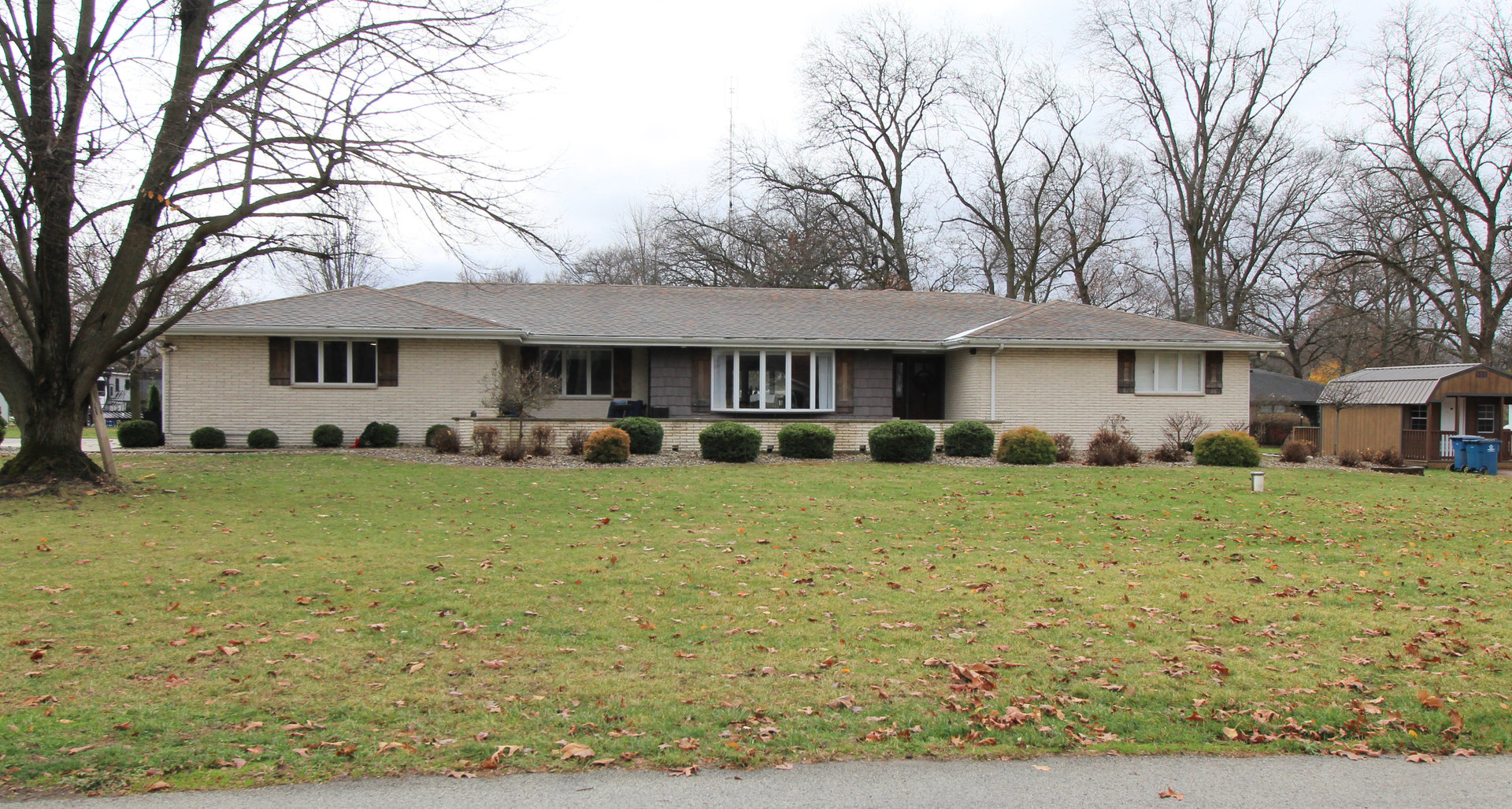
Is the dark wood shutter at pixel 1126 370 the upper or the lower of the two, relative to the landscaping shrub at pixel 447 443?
upper

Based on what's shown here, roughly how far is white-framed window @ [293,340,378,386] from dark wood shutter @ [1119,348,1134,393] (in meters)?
18.3

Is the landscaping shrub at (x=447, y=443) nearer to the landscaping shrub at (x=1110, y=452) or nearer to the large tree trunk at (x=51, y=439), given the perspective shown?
the large tree trunk at (x=51, y=439)

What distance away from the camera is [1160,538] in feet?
35.1

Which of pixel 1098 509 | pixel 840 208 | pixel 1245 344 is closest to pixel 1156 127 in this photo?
pixel 840 208

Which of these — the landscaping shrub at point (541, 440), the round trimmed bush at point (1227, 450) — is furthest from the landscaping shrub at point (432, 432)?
the round trimmed bush at point (1227, 450)

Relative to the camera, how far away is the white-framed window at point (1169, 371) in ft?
76.9

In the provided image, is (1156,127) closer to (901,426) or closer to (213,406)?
(901,426)

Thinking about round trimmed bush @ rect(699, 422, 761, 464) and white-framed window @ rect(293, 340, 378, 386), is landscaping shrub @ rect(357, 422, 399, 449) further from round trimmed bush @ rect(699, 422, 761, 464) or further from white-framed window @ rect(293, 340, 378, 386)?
round trimmed bush @ rect(699, 422, 761, 464)

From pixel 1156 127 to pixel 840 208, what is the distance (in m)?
13.4

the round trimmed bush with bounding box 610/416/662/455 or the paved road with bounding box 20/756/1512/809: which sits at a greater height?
the round trimmed bush with bounding box 610/416/662/455

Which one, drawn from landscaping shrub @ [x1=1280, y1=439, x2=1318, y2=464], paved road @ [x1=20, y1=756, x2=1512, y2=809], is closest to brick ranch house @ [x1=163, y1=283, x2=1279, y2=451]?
landscaping shrub @ [x1=1280, y1=439, x2=1318, y2=464]

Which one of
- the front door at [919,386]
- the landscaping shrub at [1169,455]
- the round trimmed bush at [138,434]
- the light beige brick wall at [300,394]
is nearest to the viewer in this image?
the landscaping shrub at [1169,455]

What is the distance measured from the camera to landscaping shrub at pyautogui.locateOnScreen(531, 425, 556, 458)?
1880 centimetres

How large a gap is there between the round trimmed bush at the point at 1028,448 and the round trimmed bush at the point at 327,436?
15.0 metres
